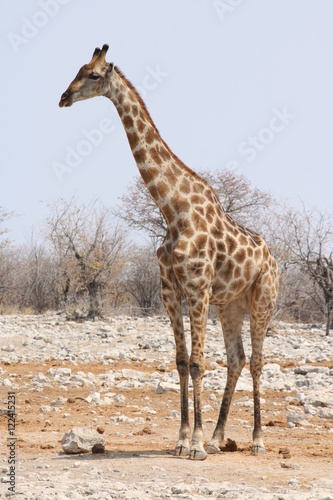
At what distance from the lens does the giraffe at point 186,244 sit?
22.5 feet

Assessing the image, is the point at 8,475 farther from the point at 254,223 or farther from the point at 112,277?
the point at 254,223

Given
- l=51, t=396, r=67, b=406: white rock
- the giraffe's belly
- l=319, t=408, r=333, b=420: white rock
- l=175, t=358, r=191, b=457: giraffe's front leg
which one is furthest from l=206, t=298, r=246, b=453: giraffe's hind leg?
→ l=51, t=396, r=67, b=406: white rock

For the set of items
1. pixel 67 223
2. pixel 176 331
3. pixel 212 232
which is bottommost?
pixel 176 331

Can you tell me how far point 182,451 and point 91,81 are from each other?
3.65m

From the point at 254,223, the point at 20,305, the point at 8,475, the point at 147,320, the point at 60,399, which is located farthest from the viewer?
the point at 20,305

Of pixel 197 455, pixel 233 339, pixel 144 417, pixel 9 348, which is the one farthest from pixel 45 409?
pixel 9 348

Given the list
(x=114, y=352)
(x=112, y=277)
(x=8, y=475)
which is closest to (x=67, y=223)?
(x=112, y=277)

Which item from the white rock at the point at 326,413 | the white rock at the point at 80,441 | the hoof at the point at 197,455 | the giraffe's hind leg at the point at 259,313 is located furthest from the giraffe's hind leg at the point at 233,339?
the white rock at the point at 326,413

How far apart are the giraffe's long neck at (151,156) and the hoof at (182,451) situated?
85.4 inches

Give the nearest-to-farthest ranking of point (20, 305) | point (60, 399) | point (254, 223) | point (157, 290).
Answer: point (60, 399) → point (254, 223) → point (157, 290) → point (20, 305)

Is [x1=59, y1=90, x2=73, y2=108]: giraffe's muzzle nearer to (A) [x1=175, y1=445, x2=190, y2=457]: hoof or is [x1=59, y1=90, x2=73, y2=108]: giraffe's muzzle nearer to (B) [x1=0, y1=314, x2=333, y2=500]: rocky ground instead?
(B) [x1=0, y1=314, x2=333, y2=500]: rocky ground

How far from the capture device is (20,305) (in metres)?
28.3

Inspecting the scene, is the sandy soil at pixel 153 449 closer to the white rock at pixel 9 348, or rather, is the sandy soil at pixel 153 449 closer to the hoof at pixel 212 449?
the hoof at pixel 212 449

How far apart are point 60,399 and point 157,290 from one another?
54.6ft
